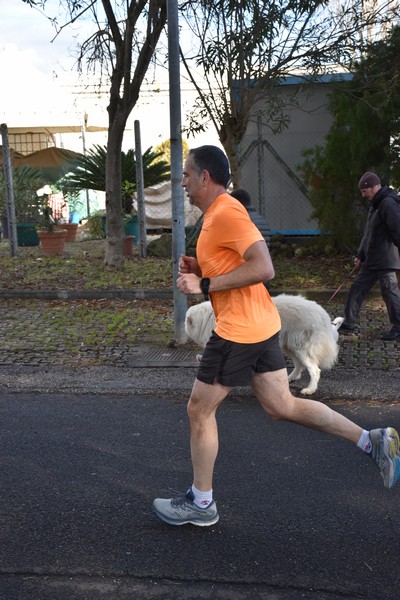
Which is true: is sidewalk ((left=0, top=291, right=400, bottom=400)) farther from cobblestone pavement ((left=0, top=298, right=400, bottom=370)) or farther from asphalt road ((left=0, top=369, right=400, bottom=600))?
asphalt road ((left=0, top=369, right=400, bottom=600))

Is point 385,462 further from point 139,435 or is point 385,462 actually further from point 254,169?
point 254,169

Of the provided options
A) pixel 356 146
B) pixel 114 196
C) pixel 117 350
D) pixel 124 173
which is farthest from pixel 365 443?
pixel 124 173

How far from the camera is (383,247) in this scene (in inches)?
326

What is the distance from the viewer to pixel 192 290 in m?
3.57

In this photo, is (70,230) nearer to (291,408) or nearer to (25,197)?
(25,197)

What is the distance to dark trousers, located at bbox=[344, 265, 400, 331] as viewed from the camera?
8211 mm

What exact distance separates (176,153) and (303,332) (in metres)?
2.87

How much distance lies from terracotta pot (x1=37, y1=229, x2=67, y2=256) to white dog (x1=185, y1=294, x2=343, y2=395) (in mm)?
9868

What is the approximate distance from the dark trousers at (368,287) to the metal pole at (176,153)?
2010 mm

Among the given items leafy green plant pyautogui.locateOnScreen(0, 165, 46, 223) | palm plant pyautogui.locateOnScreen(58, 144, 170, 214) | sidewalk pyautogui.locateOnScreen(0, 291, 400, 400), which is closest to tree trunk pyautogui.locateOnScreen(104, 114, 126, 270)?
sidewalk pyautogui.locateOnScreen(0, 291, 400, 400)

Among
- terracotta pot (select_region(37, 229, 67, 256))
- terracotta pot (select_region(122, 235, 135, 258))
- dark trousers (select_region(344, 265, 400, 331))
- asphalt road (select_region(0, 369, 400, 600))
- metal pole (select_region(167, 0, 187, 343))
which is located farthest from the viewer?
terracotta pot (select_region(37, 229, 67, 256))

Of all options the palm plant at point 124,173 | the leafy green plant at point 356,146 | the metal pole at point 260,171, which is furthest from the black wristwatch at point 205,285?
the palm plant at point 124,173

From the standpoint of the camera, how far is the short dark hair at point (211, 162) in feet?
12.1

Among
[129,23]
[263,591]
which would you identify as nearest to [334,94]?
[129,23]
